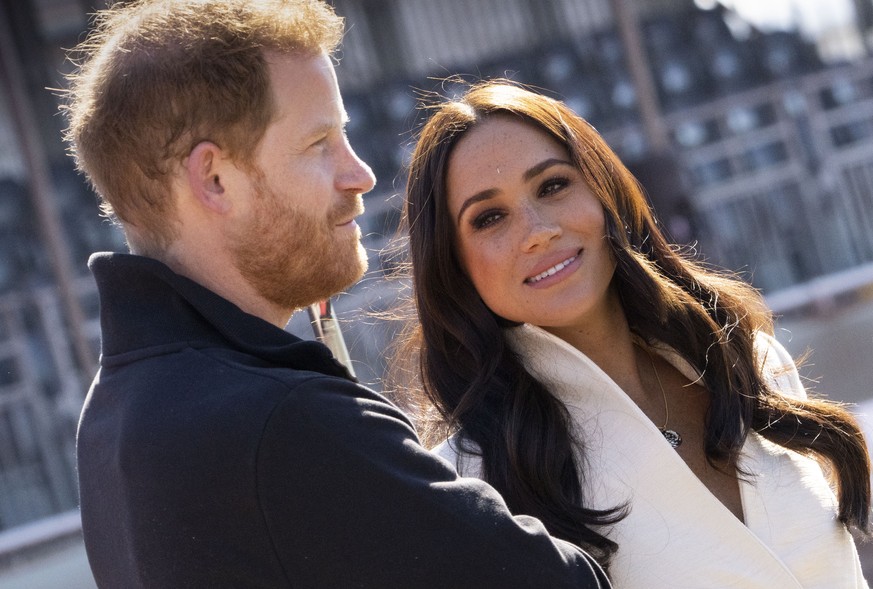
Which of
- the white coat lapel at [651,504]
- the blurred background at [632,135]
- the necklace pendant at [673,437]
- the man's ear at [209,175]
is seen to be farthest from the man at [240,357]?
the blurred background at [632,135]

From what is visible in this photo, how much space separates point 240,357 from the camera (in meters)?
1.27

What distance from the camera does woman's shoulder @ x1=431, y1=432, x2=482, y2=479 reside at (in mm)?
1881

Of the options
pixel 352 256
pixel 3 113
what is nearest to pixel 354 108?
pixel 3 113

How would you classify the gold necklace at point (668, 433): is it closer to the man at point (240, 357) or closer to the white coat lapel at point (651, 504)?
the white coat lapel at point (651, 504)

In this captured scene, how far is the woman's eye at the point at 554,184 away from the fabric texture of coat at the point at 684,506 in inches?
9.7

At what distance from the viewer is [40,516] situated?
5.40m

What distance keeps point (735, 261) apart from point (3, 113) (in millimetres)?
4086

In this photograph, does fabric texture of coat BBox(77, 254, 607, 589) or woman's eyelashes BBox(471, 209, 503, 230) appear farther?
woman's eyelashes BBox(471, 209, 503, 230)

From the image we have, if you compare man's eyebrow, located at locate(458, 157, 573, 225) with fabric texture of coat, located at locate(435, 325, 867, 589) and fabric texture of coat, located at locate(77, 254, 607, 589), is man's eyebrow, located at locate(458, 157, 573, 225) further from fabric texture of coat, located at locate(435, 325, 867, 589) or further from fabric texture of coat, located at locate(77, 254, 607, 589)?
fabric texture of coat, located at locate(77, 254, 607, 589)

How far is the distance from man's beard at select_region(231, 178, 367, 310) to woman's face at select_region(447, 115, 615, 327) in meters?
0.55

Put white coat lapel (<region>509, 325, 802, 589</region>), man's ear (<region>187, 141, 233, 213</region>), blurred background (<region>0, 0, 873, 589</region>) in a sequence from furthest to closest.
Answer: blurred background (<region>0, 0, 873, 589</region>) → white coat lapel (<region>509, 325, 802, 589</region>) → man's ear (<region>187, 141, 233, 213</region>)

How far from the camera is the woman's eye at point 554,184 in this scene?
2004 millimetres

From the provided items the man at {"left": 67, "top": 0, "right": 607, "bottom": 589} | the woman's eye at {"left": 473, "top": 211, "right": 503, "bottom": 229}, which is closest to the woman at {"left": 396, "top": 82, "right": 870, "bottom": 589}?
the woman's eye at {"left": 473, "top": 211, "right": 503, "bottom": 229}

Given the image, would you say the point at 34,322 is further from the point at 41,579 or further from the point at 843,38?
Answer: the point at 843,38
